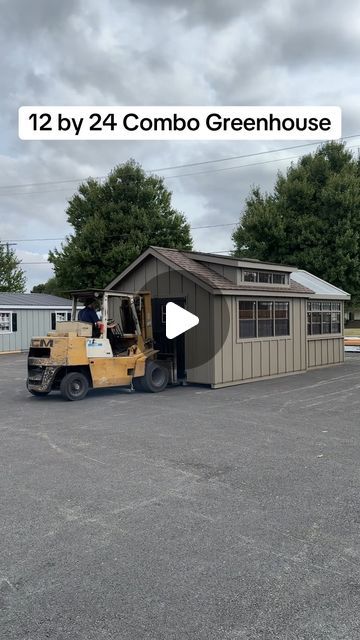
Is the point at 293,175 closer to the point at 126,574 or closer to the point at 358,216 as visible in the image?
the point at 358,216

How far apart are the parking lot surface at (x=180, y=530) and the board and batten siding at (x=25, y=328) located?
18.5 m

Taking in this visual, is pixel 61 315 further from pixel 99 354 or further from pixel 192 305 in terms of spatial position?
pixel 99 354

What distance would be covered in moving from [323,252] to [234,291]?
19806 millimetres

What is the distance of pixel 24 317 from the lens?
27.5 meters

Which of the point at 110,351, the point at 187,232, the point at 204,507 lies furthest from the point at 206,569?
the point at 187,232

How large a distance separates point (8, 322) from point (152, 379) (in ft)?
52.5

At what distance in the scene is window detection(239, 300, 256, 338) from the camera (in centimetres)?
1489

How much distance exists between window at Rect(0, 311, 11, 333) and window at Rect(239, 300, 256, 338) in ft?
51.9

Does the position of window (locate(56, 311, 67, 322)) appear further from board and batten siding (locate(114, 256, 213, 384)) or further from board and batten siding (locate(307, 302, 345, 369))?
board and batten siding (locate(307, 302, 345, 369))

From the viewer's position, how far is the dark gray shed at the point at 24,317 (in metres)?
26.7

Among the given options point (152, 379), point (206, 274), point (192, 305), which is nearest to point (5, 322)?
point (192, 305)

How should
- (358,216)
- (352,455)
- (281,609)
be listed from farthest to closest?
(358,216), (352,455), (281,609)

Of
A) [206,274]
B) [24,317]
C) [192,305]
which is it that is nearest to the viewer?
[192,305]

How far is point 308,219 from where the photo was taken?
108 ft
